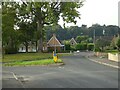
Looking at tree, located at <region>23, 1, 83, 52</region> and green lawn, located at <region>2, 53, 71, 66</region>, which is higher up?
tree, located at <region>23, 1, 83, 52</region>

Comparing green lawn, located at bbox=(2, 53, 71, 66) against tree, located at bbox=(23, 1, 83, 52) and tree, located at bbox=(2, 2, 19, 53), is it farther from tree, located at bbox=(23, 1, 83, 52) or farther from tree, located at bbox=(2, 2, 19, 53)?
tree, located at bbox=(23, 1, 83, 52)

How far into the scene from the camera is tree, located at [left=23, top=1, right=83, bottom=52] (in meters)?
68.6

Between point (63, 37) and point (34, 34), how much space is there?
95945mm

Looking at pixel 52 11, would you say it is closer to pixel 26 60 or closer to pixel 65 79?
pixel 26 60

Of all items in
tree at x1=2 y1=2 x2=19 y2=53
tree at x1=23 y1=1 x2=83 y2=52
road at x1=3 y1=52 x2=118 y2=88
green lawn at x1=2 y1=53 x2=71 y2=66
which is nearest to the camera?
road at x1=3 y1=52 x2=118 y2=88

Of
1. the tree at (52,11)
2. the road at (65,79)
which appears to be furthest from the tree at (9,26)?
the road at (65,79)

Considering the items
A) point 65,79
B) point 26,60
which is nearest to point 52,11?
point 26,60

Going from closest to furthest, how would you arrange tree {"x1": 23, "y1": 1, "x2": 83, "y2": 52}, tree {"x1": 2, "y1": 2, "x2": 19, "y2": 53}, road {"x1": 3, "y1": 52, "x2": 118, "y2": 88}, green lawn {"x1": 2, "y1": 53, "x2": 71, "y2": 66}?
1. road {"x1": 3, "y1": 52, "x2": 118, "y2": 88}
2. green lawn {"x1": 2, "y1": 53, "x2": 71, "y2": 66}
3. tree {"x1": 2, "y1": 2, "x2": 19, "y2": 53}
4. tree {"x1": 23, "y1": 1, "x2": 83, "y2": 52}

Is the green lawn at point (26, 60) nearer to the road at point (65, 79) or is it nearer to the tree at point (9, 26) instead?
the tree at point (9, 26)

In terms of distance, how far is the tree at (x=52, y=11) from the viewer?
225ft

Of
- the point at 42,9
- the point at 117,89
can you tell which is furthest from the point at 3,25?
the point at 117,89

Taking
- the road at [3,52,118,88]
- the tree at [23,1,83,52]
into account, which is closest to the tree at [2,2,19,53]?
the tree at [23,1,83,52]

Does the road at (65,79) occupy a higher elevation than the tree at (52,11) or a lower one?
lower

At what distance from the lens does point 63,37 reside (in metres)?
169
